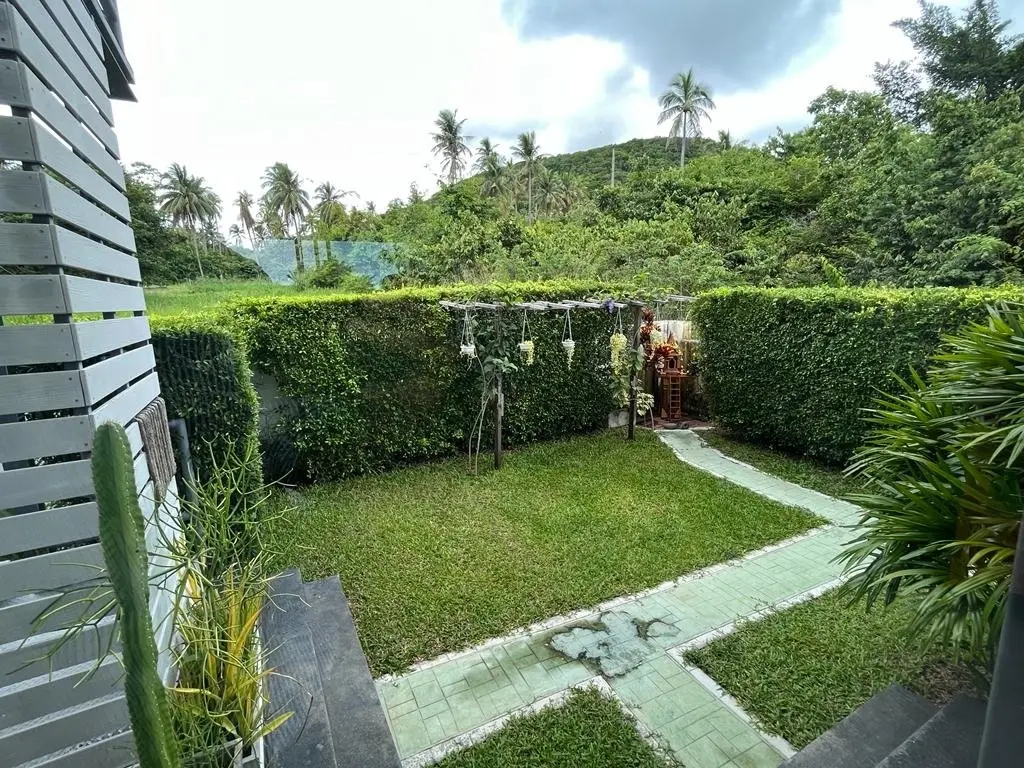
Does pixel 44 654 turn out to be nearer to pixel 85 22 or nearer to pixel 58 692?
pixel 58 692

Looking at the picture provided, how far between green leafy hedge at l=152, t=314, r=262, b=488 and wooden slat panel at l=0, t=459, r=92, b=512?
227 centimetres

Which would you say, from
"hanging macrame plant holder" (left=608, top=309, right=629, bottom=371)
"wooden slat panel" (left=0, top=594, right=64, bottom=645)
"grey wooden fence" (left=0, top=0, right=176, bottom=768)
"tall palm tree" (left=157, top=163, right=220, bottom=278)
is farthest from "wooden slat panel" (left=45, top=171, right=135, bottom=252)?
"tall palm tree" (left=157, top=163, right=220, bottom=278)

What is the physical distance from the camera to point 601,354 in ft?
22.5

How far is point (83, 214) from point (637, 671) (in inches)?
128

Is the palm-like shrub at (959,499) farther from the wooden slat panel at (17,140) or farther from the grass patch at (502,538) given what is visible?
the wooden slat panel at (17,140)

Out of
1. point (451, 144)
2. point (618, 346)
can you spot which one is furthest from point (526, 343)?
point (451, 144)

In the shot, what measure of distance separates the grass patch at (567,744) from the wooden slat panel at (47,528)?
1758 mm

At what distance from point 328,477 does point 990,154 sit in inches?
475

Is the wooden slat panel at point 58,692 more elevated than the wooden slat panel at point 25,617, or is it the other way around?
the wooden slat panel at point 25,617

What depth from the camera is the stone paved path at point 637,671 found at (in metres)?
2.25

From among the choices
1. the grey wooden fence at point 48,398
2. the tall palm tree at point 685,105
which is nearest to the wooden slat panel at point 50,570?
the grey wooden fence at point 48,398

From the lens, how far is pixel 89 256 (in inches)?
61.2

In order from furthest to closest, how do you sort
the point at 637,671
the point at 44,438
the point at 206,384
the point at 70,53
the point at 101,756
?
the point at 206,384 → the point at 637,671 → the point at 70,53 → the point at 101,756 → the point at 44,438

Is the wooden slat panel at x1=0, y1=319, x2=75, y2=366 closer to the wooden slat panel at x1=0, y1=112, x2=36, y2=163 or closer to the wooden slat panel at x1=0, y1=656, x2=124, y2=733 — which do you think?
the wooden slat panel at x1=0, y1=112, x2=36, y2=163
